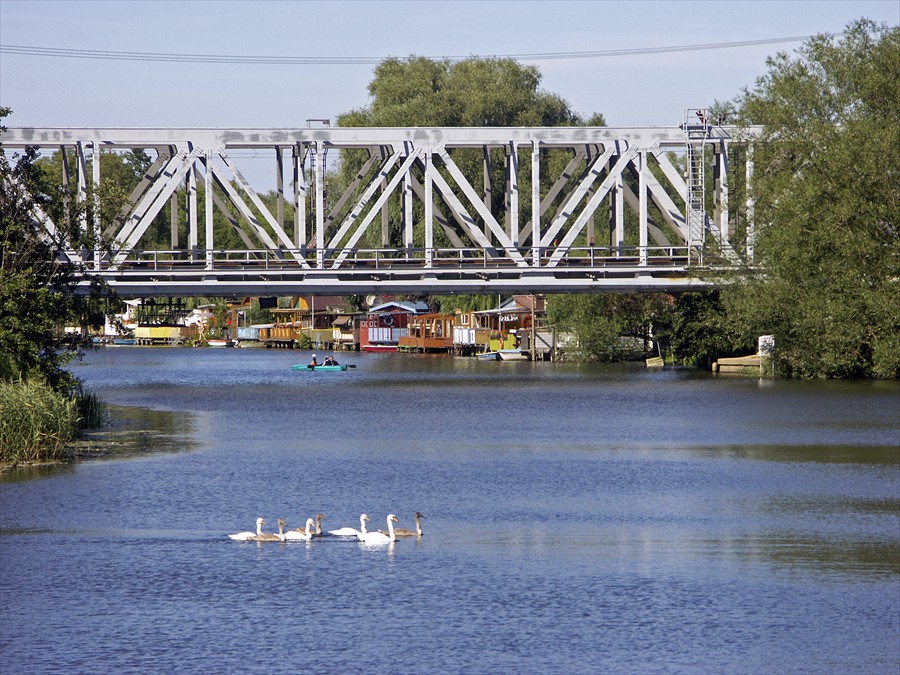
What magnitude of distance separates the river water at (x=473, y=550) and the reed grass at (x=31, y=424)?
49.3 inches

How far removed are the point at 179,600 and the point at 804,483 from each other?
16.9 m

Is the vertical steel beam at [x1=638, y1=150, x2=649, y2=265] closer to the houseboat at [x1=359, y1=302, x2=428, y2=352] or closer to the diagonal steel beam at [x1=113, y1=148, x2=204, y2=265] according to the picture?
the diagonal steel beam at [x1=113, y1=148, x2=204, y2=265]

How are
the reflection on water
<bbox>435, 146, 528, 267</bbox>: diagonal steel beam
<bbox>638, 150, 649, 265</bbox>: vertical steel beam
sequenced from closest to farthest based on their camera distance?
the reflection on water
<bbox>435, 146, 528, 267</bbox>: diagonal steel beam
<bbox>638, 150, 649, 265</bbox>: vertical steel beam

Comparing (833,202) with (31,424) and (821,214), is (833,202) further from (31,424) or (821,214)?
(31,424)

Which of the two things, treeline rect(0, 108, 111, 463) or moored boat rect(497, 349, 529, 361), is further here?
moored boat rect(497, 349, 529, 361)

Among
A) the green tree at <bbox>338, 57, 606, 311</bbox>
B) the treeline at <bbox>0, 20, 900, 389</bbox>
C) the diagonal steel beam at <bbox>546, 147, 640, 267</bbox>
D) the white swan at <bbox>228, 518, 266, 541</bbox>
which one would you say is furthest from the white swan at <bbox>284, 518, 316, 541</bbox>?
the green tree at <bbox>338, 57, 606, 311</bbox>

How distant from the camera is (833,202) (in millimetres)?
60531

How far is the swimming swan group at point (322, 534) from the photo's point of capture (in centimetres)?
2575

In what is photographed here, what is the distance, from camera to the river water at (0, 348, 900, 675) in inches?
749

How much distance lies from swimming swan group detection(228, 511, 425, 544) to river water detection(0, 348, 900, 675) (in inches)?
9.7

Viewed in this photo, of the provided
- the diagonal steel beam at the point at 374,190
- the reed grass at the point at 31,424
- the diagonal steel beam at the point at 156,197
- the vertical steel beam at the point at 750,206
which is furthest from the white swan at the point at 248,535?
the vertical steel beam at the point at 750,206

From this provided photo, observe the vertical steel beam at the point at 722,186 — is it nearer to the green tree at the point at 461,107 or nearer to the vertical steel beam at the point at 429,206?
the vertical steel beam at the point at 429,206

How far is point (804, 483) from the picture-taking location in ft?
109

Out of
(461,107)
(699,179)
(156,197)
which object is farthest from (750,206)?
(461,107)
